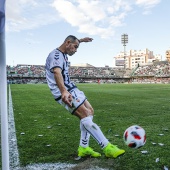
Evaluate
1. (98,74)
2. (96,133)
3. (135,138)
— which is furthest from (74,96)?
(98,74)

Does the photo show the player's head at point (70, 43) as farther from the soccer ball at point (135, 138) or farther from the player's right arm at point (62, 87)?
the soccer ball at point (135, 138)

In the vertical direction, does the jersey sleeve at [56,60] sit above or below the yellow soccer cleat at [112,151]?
above

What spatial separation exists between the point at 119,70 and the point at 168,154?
354 feet

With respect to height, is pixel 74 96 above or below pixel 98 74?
above

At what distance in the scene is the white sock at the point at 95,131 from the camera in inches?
151

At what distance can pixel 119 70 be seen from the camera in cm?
11106

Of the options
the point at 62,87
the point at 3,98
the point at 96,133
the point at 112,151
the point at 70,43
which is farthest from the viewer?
the point at 70,43

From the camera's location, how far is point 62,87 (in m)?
3.63

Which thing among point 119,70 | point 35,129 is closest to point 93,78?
point 119,70

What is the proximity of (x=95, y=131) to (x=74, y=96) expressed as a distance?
0.62 meters

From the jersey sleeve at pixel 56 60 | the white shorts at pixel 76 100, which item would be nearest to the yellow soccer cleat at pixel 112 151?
the white shorts at pixel 76 100

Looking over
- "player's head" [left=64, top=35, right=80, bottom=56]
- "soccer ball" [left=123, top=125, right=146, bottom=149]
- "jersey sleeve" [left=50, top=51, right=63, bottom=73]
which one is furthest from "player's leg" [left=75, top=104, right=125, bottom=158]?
"player's head" [left=64, top=35, right=80, bottom=56]

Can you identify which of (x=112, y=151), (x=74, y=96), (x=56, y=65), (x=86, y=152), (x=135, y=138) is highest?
(x=56, y=65)

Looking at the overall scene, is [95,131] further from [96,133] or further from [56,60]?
[56,60]
